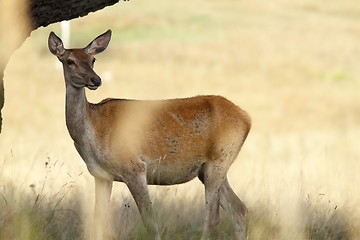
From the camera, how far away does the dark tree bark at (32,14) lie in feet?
27.7

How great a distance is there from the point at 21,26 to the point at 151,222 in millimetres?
2019

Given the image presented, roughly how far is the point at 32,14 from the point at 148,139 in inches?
58.3

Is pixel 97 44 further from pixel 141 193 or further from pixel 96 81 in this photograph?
pixel 141 193

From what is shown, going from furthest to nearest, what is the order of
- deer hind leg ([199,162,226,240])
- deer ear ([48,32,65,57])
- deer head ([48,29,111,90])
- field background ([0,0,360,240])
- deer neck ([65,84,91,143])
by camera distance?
field background ([0,0,360,240]) → deer hind leg ([199,162,226,240]) → deer neck ([65,84,91,143]) → deer ear ([48,32,65,57]) → deer head ([48,29,111,90])

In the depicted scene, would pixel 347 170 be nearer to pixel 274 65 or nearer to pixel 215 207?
pixel 215 207

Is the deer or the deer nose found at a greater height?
the deer nose

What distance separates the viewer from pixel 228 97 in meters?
33.1

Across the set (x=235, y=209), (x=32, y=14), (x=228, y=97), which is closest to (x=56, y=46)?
(x=32, y=14)

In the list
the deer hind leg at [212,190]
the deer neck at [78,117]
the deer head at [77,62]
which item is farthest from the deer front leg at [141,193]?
the deer head at [77,62]

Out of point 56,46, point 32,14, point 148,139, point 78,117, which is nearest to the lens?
point 56,46

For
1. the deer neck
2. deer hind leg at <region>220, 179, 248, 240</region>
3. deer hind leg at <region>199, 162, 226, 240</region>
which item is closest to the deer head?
the deer neck

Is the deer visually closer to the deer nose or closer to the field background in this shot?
the deer nose

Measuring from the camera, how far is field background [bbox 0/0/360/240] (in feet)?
30.0

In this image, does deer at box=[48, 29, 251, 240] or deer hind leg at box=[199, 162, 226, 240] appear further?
deer hind leg at box=[199, 162, 226, 240]
